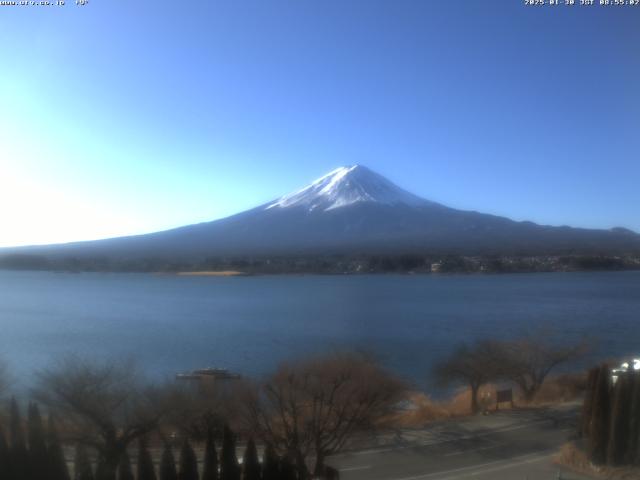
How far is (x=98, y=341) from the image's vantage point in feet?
47.5

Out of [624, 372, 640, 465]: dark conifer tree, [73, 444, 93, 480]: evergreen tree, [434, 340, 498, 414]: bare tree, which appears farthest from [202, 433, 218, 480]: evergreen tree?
[434, 340, 498, 414]: bare tree

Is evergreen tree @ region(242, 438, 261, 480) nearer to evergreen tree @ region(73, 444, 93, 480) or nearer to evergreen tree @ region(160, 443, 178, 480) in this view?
evergreen tree @ region(160, 443, 178, 480)

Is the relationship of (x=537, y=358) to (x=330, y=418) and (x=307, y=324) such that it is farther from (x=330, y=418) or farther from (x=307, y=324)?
(x=307, y=324)

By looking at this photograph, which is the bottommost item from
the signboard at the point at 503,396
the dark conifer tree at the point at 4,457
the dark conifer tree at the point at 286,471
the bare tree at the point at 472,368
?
the signboard at the point at 503,396

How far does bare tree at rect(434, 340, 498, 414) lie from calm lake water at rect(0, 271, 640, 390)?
5.35ft

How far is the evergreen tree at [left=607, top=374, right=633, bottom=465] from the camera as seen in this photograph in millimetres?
5625

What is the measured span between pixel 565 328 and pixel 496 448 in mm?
11133

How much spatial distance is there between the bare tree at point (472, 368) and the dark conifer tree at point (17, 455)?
241 inches

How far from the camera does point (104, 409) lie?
5.48 meters

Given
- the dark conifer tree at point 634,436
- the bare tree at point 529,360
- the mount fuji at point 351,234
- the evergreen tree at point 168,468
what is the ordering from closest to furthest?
1. the evergreen tree at point 168,468
2. the dark conifer tree at point 634,436
3. the bare tree at point 529,360
4. the mount fuji at point 351,234

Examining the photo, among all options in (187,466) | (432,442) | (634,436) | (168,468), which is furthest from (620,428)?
(168,468)

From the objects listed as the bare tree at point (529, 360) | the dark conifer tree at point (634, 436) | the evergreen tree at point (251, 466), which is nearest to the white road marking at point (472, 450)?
the dark conifer tree at point (634, 436)

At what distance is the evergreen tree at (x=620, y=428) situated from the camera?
18.5 ft

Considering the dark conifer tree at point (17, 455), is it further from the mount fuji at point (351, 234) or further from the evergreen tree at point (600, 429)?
the mount fuji at point (351, 234)
